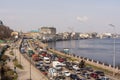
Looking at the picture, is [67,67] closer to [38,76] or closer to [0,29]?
[38,76]

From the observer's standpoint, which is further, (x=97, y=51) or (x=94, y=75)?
(x=97, y=51)

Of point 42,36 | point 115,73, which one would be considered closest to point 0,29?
point 42,36

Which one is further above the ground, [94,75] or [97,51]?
[94,75]

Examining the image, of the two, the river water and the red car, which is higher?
the red car

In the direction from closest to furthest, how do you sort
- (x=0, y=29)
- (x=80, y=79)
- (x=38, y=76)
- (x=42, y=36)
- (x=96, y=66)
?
(x=80, y=79)
(x=38, y=76)
(x=96, y=66)
(x=0, y=29)
(x=42, y=36)

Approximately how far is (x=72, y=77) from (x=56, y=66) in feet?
26.9

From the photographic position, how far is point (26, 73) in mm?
34000

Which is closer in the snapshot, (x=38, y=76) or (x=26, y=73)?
(x=38, y=76)

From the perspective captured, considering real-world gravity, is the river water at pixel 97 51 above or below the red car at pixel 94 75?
below

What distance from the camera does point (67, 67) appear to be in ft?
128

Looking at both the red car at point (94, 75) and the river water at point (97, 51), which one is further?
the river water at point (97, 51)

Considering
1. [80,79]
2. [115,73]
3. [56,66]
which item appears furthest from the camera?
[56,66]

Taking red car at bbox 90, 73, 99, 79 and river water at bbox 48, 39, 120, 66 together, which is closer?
red car at bbox 90, 73, 99, 79

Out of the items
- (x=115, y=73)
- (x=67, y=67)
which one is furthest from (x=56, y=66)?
(x=115, y=73)
